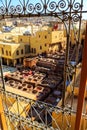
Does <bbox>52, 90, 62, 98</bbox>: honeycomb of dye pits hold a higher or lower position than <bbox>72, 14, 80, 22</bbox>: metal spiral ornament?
lower

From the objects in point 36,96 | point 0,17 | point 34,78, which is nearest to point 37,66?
point 34,78

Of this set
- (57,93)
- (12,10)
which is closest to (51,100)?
(57,93)

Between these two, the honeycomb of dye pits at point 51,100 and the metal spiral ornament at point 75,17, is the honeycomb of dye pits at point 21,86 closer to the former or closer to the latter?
the honeycomb of dye pits at point 51,100

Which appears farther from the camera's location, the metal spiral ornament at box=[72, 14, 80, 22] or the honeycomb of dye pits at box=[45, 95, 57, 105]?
the honeycomb of dye pits at box=[45, 95, 57, 105]

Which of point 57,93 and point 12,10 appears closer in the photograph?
point 12,10

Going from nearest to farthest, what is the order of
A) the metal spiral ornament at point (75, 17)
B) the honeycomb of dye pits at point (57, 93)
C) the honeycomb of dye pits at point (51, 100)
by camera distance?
the metal spiral ornament at point (75, 17)
the honeycomb of dye pits at point (51, 100)
the honeycomb of dye pits at point (57, 93)

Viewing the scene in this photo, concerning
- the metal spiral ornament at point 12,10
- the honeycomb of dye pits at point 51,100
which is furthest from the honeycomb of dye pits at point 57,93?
the metal spiral ornament at point 12,10

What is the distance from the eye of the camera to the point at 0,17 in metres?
3.19

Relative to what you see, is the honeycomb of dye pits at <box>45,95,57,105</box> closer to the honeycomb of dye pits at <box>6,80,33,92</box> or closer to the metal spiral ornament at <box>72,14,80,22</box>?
the honeycomb of dye pits at <box>6,80,33,92</box>

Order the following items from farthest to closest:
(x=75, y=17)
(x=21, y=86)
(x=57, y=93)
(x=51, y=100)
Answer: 1. (x=21, y=86)
2. (x=57, y=93)
3. (x=51, y=100)
4. (x=75, y=17)

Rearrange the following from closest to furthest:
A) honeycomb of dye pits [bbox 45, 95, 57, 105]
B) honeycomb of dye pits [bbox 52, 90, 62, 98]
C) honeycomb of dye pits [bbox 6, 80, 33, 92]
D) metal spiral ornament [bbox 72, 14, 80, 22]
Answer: metal spiral ornament [bbox 72, 14, 80, 22] < honeycomb of dye pits [bbox 45, 95, 57, 105] < honeycomb of dye pits [bbox 52, 90, 62, 98] < honeycomb of dye pits [bbox 6, 80, 33, 92]

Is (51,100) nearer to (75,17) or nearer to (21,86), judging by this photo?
(21,86)

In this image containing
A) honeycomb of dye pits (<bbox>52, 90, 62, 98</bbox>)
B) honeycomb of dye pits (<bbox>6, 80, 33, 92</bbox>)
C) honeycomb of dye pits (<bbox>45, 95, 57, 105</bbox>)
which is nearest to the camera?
honeycomb of dye pits (<bbox>45, 95, 57, 105</bbox>)

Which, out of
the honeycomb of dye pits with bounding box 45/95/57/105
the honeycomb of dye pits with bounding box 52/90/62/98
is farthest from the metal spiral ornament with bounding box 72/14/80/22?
the honeycomb of dye pits with bounding box 52/90/62/98
